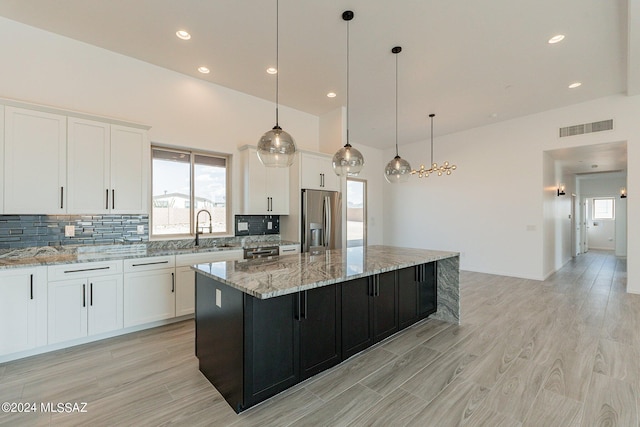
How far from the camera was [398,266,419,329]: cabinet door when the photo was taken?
3.18 meters

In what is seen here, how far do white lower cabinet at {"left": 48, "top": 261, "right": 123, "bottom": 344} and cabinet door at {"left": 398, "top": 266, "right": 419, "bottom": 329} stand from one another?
3179 millimetres

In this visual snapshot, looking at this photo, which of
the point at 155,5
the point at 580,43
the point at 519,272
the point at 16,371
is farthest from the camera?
the point at 519,272

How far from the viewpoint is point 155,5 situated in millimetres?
2760

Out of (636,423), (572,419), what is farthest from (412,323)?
(636,423)

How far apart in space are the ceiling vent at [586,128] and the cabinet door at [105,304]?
778 cm

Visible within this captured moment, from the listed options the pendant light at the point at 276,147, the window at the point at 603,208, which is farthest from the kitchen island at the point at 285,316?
the window at the point at 603,208

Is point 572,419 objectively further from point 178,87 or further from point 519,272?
point 178,87

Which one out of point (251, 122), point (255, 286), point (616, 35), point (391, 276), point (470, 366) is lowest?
point (470, 366)

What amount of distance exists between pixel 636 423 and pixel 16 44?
6.47m

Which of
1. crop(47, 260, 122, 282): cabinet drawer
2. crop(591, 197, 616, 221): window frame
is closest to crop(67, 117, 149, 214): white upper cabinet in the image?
crop(47, 260, 122, 282): cabinet drawer

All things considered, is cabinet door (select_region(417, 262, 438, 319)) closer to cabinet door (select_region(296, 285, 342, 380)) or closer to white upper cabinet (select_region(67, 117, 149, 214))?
cabinet door (select_region(296, 285, 342, 380))

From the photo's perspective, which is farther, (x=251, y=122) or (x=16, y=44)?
(x=251, y=122)

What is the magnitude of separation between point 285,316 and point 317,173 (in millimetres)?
3268

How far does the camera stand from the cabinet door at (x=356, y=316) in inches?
100.0
